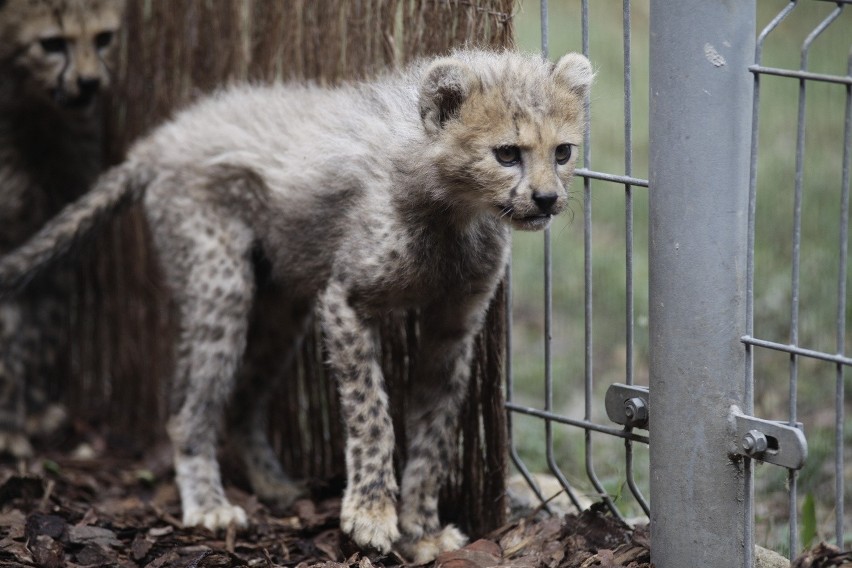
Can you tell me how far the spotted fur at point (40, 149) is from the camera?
536 centimetres

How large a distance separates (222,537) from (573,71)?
229 cm

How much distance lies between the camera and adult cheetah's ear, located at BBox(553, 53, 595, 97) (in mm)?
3858

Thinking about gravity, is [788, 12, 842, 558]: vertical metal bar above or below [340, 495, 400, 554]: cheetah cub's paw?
above

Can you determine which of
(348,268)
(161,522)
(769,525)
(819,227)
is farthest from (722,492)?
(819,227)

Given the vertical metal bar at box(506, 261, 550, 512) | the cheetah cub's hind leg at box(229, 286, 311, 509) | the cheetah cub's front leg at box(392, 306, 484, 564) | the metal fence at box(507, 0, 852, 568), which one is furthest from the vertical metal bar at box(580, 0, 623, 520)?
the cheetah cub's hind leg at box(229, 286, 311, 509)

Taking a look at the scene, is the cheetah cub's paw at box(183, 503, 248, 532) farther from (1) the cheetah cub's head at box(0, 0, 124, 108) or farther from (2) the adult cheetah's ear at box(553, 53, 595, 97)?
(2) the adult cheetah's ear at box(553, 53, 595, 97)

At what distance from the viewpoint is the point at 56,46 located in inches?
212

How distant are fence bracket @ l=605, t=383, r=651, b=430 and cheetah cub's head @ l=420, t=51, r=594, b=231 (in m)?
0.66

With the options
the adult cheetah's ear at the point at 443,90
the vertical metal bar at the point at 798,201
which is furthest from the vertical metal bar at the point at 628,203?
the vertical metal bar at the point at 798,201

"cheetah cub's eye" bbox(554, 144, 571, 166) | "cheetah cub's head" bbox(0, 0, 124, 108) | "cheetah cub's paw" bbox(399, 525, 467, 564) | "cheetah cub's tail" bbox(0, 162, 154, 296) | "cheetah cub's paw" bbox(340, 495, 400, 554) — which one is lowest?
"cheetah cub's paw" bbox(399, 525, 467, 564)

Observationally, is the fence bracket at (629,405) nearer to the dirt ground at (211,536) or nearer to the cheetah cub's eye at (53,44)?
the dirt ground at (211,536)

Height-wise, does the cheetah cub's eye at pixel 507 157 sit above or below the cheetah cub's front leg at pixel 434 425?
above

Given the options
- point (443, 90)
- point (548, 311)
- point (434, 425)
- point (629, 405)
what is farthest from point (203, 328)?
point (629, 405)

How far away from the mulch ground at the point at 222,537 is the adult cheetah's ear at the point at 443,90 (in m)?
1.53
